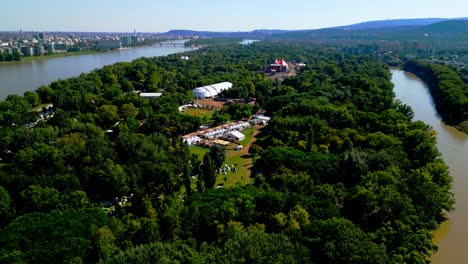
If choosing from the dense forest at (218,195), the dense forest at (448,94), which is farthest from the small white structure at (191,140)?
the dense forest at (448,94)

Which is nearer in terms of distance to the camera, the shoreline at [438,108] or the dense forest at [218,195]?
the dense forest at [218,195]

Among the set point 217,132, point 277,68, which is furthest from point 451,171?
point 277,68

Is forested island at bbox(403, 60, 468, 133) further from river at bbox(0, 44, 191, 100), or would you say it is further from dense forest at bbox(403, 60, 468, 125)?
river at bbox(0, 44, 191, 100)

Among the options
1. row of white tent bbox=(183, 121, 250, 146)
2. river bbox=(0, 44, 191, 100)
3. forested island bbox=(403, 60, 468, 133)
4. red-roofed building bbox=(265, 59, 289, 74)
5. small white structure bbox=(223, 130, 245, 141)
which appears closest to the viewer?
row of white tent bbox=(183, 121, 250, 146)

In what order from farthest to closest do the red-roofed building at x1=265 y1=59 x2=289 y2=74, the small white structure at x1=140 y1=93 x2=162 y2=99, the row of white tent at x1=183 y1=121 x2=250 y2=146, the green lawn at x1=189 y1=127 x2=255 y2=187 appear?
the red-roofed building at x1=265 y1=59 x2=289 y2=74
the small white structure at x1=140 y1=93 x2=162 y2=99
the row of white tent at x1=183 y1=121 x2=250 y2=146
the green lawn at x1=189 y1=127 x2=255 y2=187

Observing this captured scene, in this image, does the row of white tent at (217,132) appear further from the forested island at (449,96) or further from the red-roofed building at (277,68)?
the red-roofed building at (277,68)

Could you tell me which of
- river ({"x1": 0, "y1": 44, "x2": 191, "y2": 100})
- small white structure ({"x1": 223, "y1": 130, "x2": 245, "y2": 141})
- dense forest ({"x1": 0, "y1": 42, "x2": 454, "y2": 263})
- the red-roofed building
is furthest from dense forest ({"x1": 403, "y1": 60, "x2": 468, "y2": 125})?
river ({"x1": 0, "y1": 44, "x2": 191, "y2": 100})
